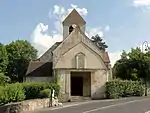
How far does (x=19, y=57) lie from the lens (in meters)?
84.0

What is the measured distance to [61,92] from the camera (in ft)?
155

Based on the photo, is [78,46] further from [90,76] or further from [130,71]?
[130,71]

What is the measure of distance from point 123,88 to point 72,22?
59.5 feet

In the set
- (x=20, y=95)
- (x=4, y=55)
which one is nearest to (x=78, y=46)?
(x=20, y=95)

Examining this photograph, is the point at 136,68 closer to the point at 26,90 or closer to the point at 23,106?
the point at 26,90

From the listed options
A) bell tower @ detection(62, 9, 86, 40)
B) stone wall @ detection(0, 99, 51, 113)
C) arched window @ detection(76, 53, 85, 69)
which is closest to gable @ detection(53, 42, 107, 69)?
arched window @ detection(76, 53, 85, 69)

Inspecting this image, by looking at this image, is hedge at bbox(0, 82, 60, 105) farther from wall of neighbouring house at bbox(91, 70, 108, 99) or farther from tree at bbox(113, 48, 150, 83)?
tree at bbox(113, 48, 150, 83)

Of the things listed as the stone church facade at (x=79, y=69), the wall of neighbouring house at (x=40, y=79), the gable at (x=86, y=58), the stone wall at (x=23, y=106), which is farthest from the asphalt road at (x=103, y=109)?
the wall of neighbouring house at (x=40, y=79)

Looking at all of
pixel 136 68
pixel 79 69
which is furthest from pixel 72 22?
pixel 79 69

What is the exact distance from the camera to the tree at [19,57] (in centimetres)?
8019

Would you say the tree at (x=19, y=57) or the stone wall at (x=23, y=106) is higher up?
the tree at (x=19, y=57)

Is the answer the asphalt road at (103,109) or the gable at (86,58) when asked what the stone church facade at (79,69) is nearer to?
the gable at (86,58)

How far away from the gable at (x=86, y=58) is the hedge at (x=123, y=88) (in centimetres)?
266

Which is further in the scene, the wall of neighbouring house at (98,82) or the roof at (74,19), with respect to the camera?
the roof at (74,19)
